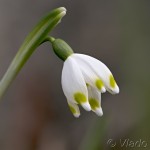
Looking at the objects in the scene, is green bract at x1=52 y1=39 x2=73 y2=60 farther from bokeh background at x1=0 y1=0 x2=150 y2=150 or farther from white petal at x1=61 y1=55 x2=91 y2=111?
bokeh background at x1=0 y1=0 x2=150 y2=150

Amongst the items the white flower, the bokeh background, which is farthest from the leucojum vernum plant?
the bokeh background

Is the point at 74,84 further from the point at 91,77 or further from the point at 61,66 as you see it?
the point at 61,66

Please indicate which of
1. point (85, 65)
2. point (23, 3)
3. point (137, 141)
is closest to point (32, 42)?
point (85, 65)

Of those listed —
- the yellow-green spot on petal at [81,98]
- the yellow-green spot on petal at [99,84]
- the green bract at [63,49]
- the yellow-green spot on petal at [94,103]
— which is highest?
the green bract at [63,49]

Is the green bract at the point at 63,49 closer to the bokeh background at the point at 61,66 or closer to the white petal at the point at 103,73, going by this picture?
the white petal at the point at 103,73

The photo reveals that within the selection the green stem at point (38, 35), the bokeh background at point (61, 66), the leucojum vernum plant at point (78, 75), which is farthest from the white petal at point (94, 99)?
the bokeh background at point (61, 66)

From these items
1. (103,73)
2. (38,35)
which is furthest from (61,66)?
(103,73)
